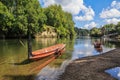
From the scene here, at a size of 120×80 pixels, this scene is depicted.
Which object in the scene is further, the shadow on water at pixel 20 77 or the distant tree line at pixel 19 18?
the distant tree line at pixel 19 18

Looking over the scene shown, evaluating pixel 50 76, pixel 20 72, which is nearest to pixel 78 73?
pixel 50 76

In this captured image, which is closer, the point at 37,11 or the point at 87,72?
the point at 87,72

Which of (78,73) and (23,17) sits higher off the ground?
(23,17)

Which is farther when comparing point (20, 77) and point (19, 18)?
point (19, 18)

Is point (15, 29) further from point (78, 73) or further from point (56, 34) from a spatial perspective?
point (78, 73)

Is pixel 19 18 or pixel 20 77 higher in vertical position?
pixel 19 18

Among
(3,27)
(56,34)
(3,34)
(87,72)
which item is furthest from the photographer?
(56,34)

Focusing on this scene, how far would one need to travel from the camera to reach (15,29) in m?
67.3

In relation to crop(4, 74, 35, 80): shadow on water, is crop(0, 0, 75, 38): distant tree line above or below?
above

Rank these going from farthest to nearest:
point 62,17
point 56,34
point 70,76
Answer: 1. point 62,17
2. point 56,34
3. point 70,76

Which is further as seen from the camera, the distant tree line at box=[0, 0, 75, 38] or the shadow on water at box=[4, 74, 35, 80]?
the distant tree line at box=[0, 0, 75, 38]

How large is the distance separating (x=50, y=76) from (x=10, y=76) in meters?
2.84

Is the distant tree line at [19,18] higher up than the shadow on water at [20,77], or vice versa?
the distant tree line at [19,18]

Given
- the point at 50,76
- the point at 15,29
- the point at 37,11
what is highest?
the point at 37,11
